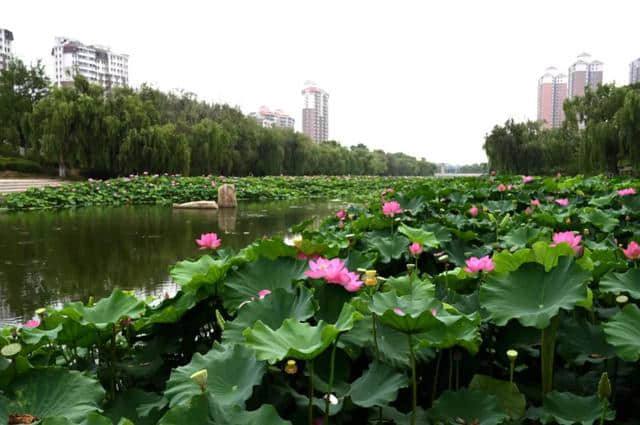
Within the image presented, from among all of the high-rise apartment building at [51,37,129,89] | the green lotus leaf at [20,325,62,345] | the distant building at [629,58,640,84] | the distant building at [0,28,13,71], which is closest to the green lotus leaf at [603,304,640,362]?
the green lotus leaf at [20,325,62,345]

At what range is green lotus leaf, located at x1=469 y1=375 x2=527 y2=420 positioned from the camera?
0.83m

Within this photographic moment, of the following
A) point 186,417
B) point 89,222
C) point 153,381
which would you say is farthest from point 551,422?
point 89,222

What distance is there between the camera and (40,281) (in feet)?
12.2

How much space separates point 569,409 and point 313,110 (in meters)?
76.6

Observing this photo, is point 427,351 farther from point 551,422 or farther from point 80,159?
point 80,159

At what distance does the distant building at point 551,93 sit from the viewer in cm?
4291

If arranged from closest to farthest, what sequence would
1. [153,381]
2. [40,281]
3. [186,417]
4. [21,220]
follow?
[186,417] → [153,381] → [40,281] → [21,220]

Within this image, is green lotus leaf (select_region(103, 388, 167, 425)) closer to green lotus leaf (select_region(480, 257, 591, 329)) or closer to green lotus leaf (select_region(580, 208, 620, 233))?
green lotus leaf (select_region(480, 257, 591, 329))

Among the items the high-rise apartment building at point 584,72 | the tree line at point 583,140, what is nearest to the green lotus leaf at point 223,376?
the tree line at point 583,140

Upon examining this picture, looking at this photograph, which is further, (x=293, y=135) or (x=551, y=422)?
(x=293, y=135)

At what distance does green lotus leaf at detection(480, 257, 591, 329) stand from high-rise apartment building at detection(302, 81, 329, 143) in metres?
74.5

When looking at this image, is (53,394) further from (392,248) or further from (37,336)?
(392,248)

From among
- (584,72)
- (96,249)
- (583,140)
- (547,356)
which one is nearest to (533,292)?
(547,356)

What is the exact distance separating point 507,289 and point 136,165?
59.0 ft
